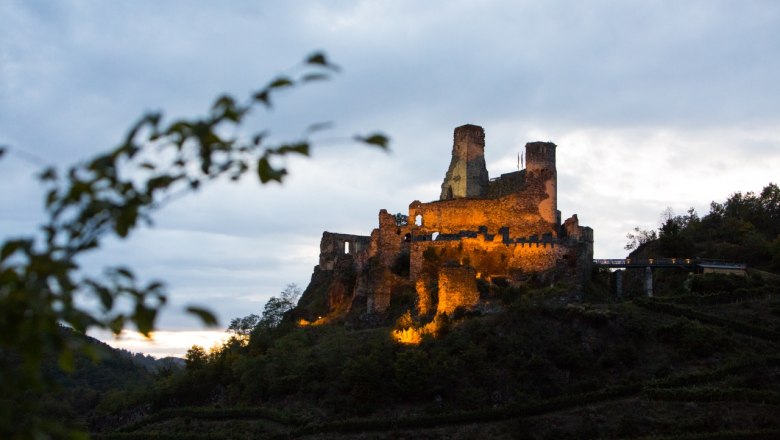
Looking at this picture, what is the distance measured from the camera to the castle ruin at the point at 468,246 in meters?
43.7

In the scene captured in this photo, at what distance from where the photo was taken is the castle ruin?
43.7m

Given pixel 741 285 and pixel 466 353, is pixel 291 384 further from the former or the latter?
pixel 741 285

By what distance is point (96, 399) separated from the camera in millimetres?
50062

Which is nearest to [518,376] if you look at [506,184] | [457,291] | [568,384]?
[568,384]

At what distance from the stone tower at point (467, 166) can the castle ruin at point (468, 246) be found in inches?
2.7

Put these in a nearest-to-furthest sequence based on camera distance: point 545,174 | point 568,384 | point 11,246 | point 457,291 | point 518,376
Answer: point 11,246
point 568,384
point 518,376
point 457,291
point 545,174

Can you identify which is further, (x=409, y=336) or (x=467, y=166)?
(x=467, y=166)

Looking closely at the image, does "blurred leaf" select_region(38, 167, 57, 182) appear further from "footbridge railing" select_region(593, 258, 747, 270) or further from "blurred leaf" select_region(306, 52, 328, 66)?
"footbridge railing" select_region(593, 258, 747, 270)

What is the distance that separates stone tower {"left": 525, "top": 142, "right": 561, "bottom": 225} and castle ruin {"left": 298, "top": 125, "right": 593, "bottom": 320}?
0.06 metres

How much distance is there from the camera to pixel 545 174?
4897cm

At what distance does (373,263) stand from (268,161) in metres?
46.4

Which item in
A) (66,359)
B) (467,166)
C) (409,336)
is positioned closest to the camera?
(66,359)

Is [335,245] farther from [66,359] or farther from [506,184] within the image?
[66,359]

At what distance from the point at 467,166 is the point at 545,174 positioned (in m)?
8.20
